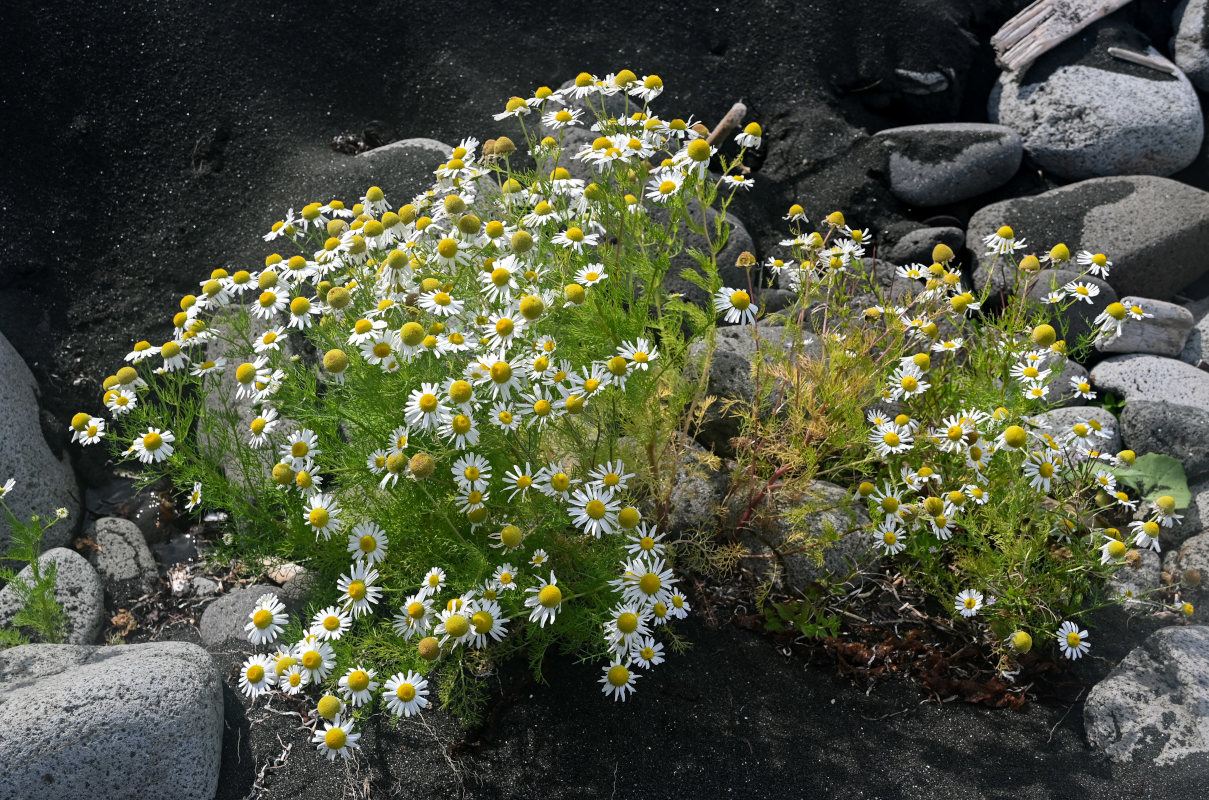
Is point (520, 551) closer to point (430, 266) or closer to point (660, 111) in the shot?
point (430, 266)

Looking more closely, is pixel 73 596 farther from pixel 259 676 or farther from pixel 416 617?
pixel 416 617

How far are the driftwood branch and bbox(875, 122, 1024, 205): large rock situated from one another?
74cm

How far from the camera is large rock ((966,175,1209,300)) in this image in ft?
14.5

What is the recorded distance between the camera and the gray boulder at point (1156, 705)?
102 inches

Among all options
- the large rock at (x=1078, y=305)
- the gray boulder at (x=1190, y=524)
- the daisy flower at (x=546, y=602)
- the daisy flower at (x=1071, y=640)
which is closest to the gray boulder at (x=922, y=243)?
the large rock at (x=1078, y=305)

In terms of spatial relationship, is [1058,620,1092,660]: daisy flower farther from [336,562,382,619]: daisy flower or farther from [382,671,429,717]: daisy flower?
[336,562,382,619]: daisy flower

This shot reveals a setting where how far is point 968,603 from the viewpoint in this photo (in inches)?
111

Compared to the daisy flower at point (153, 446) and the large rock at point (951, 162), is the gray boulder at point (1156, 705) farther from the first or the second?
the daisy flower at point (153, 446)

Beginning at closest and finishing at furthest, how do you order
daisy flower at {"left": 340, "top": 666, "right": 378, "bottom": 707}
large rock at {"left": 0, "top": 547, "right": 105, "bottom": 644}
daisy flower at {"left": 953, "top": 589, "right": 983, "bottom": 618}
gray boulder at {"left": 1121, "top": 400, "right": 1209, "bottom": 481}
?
daisy flower at {"left": 340, "top": 666, "right": 378, "bottom": 707}
daisy flower at {"left": 953, "top": 589, "right": 983, "bottom": 618}
large rock at {"left": 0, "top": 547, "right": 105, "bottom": 644}
gray boulder at {"left": 1121, "top": 400, "right": 1209, "bottom": 481}

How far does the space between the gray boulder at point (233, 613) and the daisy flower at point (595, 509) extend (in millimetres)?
1513

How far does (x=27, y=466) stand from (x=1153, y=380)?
5447 millimetres

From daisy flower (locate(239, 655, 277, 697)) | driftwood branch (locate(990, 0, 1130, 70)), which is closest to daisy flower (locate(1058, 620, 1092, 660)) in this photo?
daisy flower (locate(239, 655, 277, 697))

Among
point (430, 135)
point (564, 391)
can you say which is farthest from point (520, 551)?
point (430, 135)

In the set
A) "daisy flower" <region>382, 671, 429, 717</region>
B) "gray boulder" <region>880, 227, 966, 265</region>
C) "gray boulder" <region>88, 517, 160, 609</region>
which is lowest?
"gray boulder" <region>88, 517, 160, 609</region>
